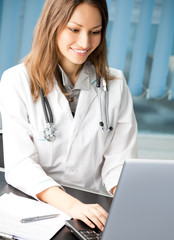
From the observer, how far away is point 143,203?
2.12ft

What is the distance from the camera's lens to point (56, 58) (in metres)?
1.33

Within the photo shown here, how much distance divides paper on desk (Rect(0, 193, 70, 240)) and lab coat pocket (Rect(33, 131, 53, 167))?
0.23m

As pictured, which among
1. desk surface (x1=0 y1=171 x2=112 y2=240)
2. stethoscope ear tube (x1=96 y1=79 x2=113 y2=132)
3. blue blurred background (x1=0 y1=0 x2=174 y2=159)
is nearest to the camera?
desk surface (x1=0 y1=171 x2=112 y2=240)

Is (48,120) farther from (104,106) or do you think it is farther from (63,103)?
(104,106)

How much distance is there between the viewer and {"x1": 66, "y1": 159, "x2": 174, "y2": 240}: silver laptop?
63 centimetres

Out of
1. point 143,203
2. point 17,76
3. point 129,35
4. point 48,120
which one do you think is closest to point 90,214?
point 143,203

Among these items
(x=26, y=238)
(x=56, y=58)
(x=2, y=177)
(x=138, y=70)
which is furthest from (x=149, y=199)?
(x=138, y=70)

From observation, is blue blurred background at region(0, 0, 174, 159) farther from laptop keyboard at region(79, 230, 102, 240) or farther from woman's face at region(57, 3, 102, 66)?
laptop keyboard at region(79, 230, 102, 240)

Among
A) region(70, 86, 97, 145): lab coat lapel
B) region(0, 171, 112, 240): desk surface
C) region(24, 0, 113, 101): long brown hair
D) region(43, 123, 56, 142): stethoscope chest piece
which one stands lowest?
region(0, 171, 112, 240): desk surface

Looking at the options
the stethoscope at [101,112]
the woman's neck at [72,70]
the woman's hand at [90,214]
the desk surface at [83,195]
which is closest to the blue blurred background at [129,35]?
the woman's neck at [72,70]

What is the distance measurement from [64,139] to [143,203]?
660mm

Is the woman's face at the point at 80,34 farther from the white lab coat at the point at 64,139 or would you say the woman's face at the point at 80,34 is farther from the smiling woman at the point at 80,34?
the white lab coat at the point at 64,139

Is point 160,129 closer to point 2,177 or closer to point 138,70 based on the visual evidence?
point 138,70

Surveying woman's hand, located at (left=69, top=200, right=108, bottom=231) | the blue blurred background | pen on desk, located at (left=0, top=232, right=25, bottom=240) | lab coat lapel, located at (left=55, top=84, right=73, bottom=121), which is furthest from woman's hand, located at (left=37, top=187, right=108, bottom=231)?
the blue blurred background
